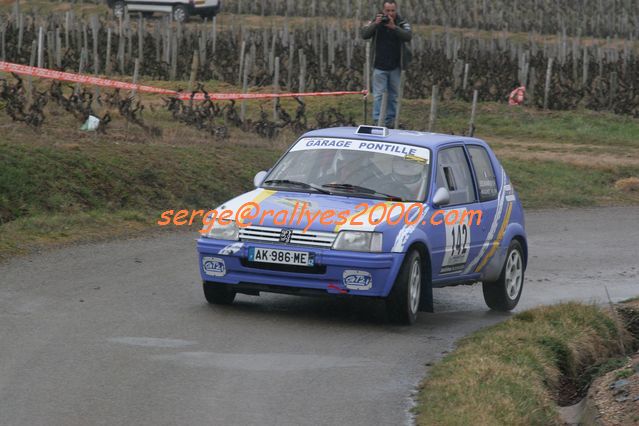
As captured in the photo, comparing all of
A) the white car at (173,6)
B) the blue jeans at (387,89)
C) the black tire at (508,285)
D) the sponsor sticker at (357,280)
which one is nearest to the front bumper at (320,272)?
the sponsor sticker at (357,280)

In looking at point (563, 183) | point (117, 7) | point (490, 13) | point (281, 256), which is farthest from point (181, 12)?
point (281, 256)

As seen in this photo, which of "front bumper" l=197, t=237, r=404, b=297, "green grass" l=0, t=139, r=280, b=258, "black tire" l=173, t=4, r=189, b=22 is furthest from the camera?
"black tire" l=173, t=4, r=189, b=22

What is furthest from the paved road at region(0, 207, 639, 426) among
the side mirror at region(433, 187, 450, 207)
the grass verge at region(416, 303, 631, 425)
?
the side mirror at region(433, 187, 450, 207)

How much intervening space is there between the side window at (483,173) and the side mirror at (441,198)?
1.14 meters

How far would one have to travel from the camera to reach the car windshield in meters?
12.4

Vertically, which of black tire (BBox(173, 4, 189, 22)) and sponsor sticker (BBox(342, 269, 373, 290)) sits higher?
sponsor sticker (BBox(342, 269, 373, 290))

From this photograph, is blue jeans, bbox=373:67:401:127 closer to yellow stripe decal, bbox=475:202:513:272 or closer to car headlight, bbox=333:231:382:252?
yellow stripe decal, bbox=475:202:513:272

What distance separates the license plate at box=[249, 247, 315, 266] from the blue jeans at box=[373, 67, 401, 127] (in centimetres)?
1183

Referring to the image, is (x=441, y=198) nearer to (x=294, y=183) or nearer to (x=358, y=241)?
(x=358, y=241)

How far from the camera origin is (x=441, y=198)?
12188 mm

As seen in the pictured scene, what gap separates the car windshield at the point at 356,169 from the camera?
Result: 12.4 metres

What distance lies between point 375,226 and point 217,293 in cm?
168

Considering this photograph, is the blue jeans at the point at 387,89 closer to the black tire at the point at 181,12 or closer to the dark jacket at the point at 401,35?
the dark jacket at the point at 401,35

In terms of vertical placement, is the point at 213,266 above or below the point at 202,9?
above
